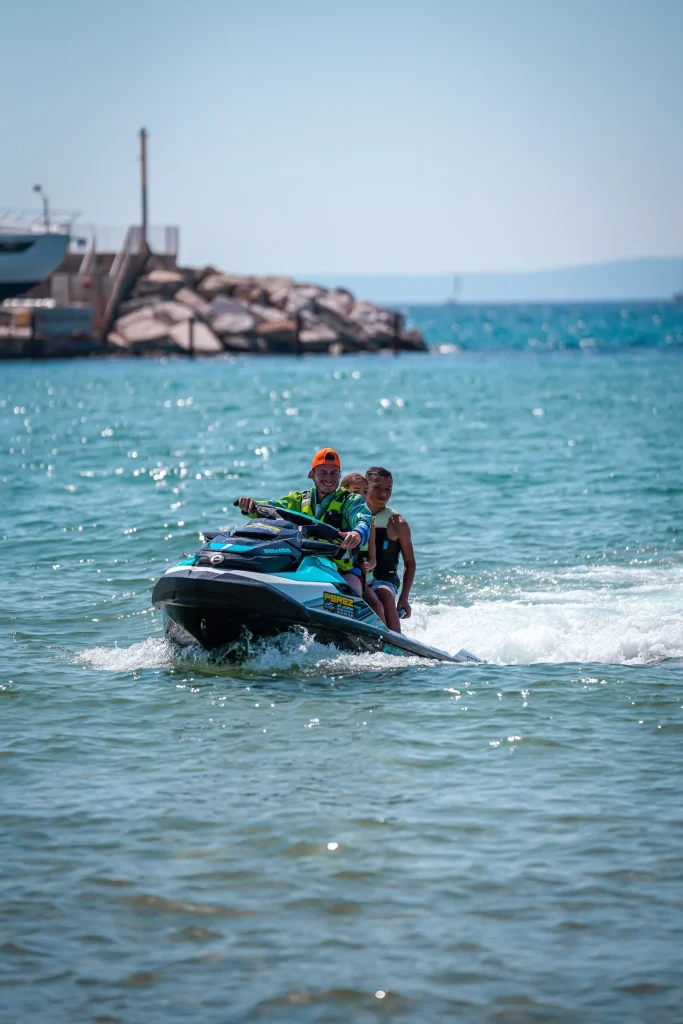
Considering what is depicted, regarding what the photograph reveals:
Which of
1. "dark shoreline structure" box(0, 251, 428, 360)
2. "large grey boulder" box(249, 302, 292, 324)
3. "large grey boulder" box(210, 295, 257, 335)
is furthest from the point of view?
"large grey boulder" box(249, 302, 292, 324)

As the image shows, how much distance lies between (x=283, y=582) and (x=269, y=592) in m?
0.16

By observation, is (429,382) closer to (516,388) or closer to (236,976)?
(516,388)

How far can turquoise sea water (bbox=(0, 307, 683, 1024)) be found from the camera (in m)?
5.73

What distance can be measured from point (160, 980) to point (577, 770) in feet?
10.8

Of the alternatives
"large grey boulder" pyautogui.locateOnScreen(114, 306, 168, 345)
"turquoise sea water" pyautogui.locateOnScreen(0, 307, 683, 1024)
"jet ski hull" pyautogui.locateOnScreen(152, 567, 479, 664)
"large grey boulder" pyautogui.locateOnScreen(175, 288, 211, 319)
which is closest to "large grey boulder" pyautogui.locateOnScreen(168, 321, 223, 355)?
"large grey boulder" pyautogui.locateOnScreen(114, 306, 168, 345)

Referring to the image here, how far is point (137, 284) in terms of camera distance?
276 feet

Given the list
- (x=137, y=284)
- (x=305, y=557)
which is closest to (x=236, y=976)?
(x=305, y=557)

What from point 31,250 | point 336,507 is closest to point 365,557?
point 336,507

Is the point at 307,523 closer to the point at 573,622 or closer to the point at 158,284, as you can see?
the point at 573,622

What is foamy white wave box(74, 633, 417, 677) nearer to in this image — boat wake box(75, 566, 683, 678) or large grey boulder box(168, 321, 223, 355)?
boat wake box(75, 566, 683, 678)

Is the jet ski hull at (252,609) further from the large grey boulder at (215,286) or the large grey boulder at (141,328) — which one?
the large grey boulder at (215,286)

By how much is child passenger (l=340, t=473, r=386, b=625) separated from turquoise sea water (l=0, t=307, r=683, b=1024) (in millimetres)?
492

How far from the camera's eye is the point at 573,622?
1236 cm

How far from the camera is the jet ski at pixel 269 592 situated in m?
9.78
